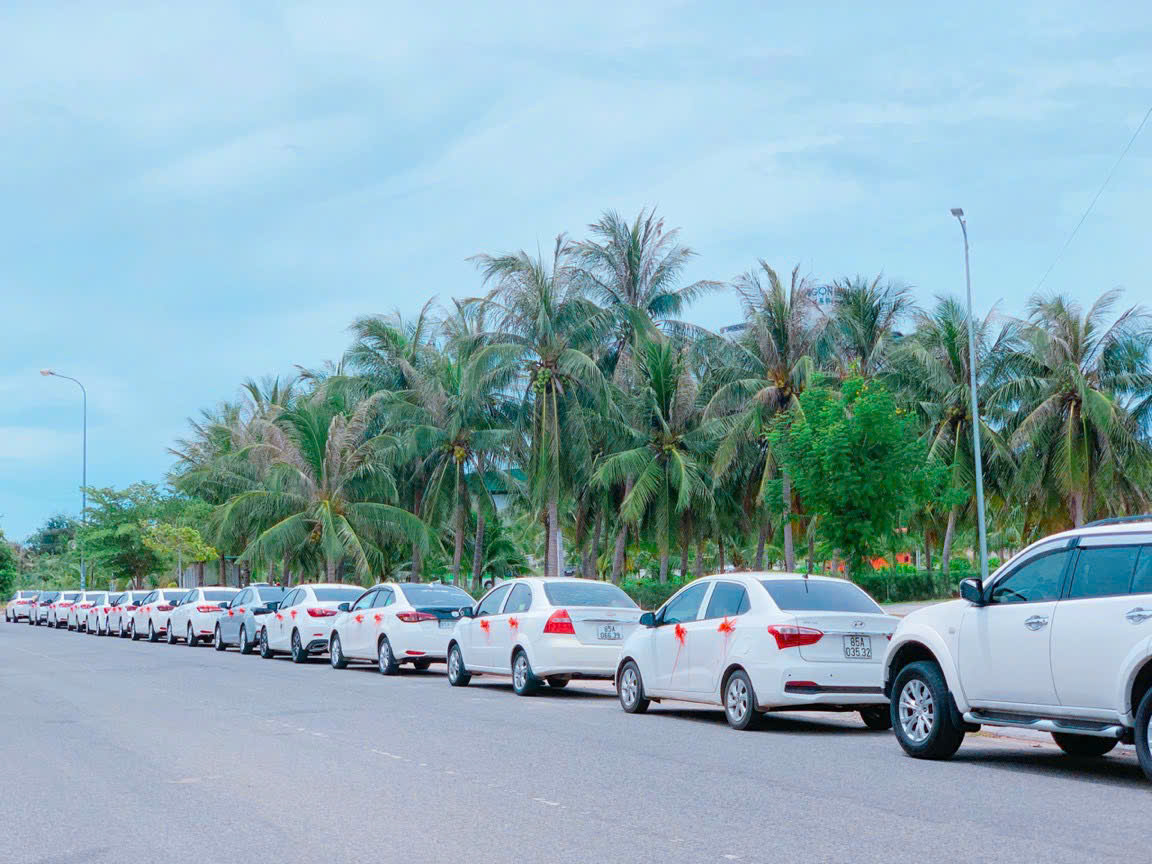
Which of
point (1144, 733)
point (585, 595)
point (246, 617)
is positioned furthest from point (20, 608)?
point (1144, 733)

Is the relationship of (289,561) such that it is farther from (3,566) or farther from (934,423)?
(3,566)

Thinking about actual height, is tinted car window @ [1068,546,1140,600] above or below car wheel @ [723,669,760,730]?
above

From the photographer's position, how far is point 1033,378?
44.0 metres

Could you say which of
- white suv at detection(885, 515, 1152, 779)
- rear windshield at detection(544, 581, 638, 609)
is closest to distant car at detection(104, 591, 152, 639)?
rear windshield at detection(544, 581, 638, 609)

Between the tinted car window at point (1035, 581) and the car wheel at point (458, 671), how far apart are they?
10462 mm

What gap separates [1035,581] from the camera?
33.0 ft

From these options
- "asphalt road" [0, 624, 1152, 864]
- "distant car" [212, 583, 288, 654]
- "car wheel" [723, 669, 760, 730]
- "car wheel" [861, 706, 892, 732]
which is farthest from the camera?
"distant car" [212, 583, 288, 654]

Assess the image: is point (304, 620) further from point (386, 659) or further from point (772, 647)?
point (772, 647)

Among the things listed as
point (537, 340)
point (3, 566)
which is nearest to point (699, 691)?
point (537, 340)

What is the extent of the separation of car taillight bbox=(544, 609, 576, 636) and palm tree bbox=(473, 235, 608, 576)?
2152 cm

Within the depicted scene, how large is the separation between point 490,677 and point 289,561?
26305 millimetres

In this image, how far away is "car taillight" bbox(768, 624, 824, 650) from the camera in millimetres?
12711

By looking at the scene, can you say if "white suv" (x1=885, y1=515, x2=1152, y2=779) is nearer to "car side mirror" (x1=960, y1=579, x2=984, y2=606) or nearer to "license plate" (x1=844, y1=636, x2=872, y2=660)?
"car side mirror" (x1=960, y1=579, x2=984, y2=606)

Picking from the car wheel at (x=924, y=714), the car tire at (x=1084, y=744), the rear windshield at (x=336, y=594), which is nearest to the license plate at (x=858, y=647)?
the car wheel at (x=924, y=714)
